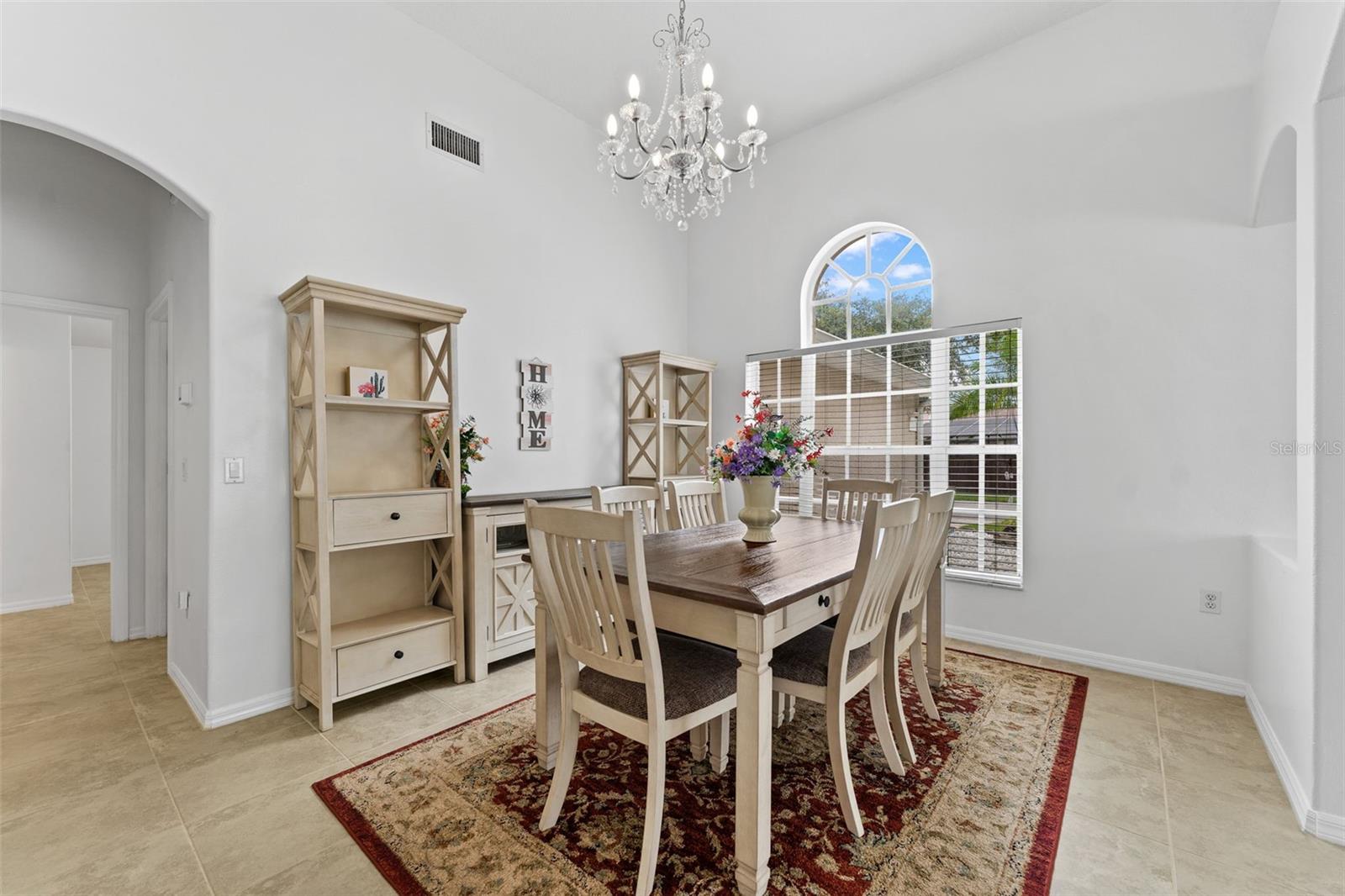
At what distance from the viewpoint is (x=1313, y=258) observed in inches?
72.5

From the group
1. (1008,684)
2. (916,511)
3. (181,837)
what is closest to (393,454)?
(181,837)

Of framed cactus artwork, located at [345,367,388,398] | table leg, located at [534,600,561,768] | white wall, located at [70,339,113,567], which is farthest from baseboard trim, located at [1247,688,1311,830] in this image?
white wall, located at [70,339,113,567]

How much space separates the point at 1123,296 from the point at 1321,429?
1490mm

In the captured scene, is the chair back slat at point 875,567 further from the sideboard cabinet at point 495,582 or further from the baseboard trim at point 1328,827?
the sideboard cabinet at point 495,582

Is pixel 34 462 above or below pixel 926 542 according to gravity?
above

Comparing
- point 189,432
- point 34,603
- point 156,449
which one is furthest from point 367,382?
point 34,603

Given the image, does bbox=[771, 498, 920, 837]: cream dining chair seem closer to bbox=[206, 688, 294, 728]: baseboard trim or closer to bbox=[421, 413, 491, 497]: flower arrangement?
bbox=[421, 413, 491, 497]: flower arrangement

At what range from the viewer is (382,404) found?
2.63m

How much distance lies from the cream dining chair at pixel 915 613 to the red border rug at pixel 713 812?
0.18 metres

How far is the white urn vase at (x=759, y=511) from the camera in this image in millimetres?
2346

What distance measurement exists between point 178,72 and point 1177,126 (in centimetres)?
464

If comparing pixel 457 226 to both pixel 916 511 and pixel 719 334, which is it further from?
pixel 916 511

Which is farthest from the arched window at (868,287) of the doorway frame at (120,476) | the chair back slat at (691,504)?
the doorway frame at (120,476)

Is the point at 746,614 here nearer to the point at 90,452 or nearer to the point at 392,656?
the point at 392,656
